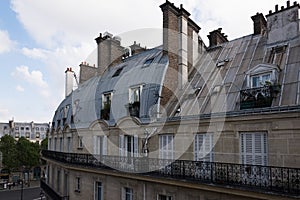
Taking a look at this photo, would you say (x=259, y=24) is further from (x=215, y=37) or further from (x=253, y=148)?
(x=253, y=148)

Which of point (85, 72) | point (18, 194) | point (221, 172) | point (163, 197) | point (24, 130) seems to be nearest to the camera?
point (221, 172)

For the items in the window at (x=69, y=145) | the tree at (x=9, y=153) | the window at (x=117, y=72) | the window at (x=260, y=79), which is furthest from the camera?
the tree at (x=9, y=153)

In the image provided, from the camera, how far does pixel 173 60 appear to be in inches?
533

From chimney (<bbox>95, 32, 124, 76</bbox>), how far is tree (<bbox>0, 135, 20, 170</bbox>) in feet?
93.5

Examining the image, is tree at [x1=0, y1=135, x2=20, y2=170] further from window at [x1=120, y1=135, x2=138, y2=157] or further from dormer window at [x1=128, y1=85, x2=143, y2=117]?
dormer window at [x1=128, y1=85, x2=143, y2=117]

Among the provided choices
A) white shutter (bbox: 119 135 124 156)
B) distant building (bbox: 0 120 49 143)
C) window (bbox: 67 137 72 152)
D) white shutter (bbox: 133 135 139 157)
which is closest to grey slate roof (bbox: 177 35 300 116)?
white shutter (bbox: 133 135 139 157)

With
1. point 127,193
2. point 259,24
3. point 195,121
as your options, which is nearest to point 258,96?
point 195,121

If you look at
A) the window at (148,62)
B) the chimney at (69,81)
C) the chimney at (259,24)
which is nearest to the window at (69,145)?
the chimney at (69,81)

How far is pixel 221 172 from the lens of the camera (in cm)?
893

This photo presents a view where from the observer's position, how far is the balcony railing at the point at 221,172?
295 inches

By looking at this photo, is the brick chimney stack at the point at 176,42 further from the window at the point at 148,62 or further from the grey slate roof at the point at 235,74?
the window at the point at 148,62

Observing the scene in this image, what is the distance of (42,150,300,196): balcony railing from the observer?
7484 mm

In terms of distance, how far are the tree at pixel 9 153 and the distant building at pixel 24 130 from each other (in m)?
17.3

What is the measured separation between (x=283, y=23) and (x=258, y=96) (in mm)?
3991
